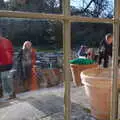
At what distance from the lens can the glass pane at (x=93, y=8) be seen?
1.41m

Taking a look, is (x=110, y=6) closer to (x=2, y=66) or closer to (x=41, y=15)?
(x=41, y=15)

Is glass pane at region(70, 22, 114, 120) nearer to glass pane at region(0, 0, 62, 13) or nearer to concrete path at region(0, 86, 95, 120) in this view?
concrete path at region(0, 86, 95, 120)

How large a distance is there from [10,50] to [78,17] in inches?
14.6

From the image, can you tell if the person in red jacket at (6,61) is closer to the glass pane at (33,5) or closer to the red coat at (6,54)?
the red coat at (6,54)

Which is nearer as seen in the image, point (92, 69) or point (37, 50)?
point (37, 50)

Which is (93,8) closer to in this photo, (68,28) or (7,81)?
(68,28)

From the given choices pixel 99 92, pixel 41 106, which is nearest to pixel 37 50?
pixel 41 106

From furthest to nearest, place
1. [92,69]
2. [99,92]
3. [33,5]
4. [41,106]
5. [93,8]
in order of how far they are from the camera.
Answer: [92,69]
[99,92]
[41,106]
[93,8]
[33,5]

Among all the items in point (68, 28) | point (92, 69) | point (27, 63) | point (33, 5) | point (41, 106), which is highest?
point (33, 5)

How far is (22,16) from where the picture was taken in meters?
1.10

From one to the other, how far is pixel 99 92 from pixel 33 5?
4.06ft

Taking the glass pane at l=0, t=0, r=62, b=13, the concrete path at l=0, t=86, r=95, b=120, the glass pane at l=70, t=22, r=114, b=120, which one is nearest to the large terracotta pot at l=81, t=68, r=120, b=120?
the glass pane at l=70, t=22, r=114, b=120

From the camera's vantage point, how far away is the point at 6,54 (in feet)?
4.10

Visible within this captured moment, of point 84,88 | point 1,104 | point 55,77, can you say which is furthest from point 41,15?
point 84,88
